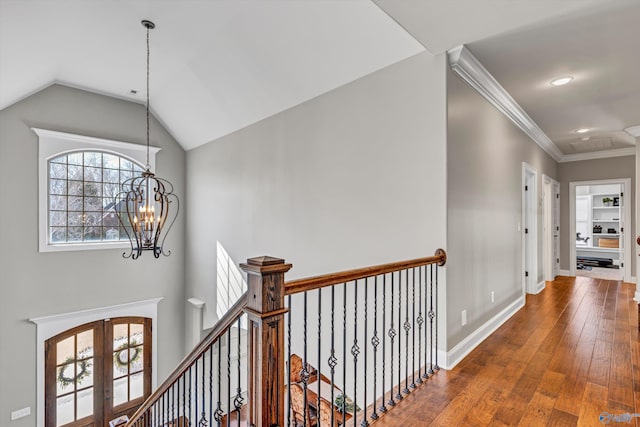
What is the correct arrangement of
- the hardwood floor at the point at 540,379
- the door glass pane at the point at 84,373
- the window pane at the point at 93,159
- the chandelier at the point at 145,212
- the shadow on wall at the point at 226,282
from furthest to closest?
the window pane at the point at 93,159, the door glass pane at the point at 84,373, the shadow on wall at the point at 226,282, the chandelier at the point at 145,212, the hardwood floor at the point at 540,379

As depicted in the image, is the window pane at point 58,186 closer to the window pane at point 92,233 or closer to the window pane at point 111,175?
the window pane at point 111,175

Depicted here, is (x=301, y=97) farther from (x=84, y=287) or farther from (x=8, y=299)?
(x=8, y=299)

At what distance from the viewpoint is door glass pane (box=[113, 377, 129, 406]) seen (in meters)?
5.57

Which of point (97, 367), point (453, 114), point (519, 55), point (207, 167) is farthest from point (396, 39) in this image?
point (97, 367)

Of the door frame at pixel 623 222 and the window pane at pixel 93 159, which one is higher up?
the window pane at pixel 93 159

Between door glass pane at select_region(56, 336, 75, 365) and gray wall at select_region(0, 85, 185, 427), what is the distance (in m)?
0.32

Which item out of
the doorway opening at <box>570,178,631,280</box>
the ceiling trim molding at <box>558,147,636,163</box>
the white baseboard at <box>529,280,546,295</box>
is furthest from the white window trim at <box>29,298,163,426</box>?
the doorway opening at <box>570,178,631,280</box>

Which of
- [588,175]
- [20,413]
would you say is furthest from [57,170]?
[588,175]

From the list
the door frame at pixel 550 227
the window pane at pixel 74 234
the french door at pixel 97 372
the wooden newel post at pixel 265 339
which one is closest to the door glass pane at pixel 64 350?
the french door at pixel 97 372

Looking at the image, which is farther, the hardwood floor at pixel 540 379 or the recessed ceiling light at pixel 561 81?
the recessed ceiling light at pixel 561 81

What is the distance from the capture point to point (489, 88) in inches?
133

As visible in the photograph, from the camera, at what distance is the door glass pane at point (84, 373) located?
5.21 metres

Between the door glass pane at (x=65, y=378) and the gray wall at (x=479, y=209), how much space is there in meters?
5.89

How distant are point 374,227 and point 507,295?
6.82 feet
